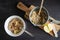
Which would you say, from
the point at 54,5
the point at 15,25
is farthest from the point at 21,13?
the point at 54,5

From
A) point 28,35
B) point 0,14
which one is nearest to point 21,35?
point 28,35

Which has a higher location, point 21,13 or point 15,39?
point 21,13

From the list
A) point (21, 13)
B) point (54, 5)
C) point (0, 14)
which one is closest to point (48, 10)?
point (54, 5)

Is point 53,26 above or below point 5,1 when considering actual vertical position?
below

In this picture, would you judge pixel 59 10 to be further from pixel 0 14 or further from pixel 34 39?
pixel 0 14

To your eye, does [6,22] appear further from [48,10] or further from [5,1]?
[48,10]

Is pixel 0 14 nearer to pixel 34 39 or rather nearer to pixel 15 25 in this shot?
pixel 15 25

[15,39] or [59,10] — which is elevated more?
[59,10]
